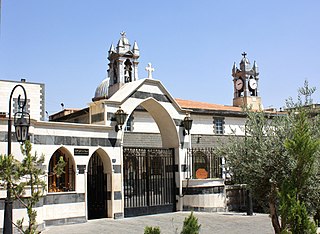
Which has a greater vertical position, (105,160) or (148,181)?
(105,160)

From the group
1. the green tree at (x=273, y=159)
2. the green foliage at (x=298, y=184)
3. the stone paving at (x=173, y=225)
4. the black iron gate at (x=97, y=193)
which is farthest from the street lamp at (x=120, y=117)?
the green foliage at (x=298, y=184)

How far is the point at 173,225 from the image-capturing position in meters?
15.9

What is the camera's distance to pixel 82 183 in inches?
656

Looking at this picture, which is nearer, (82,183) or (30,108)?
(82,183)

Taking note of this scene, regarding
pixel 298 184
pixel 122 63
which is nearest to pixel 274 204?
pixel 298 184

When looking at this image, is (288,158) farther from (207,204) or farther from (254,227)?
(207,204)

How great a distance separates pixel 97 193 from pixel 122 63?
21085 millimetres

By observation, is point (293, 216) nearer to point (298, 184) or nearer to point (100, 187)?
point (298, 184)

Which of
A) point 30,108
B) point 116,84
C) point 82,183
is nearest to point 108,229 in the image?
point 82,183

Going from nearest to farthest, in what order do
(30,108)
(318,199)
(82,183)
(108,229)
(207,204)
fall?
(318,199), (108,229), (82,183), (207,204), (30,108)

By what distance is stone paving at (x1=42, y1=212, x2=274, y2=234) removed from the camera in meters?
14.8

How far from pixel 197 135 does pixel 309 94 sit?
20.9 m

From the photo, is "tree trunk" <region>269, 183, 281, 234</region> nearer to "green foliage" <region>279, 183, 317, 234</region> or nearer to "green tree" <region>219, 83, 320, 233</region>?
"green tree" <region>219, 83, 320, 233</region>

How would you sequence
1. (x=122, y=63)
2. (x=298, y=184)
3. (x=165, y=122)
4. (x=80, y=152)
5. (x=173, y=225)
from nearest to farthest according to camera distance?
(x=298, y=184) → (x=173, y=225) → (x=80, y=152) → (x=165, y=122) → (x=122, y=63)
